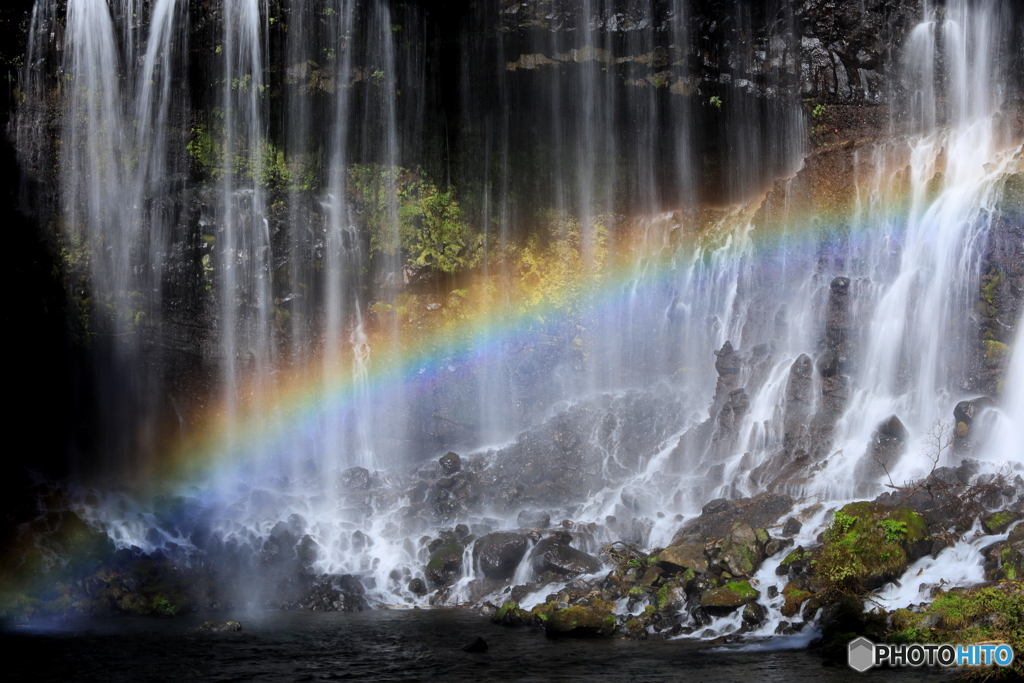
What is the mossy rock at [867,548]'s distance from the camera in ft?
46.7

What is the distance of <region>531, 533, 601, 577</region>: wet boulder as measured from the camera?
57.7 ft

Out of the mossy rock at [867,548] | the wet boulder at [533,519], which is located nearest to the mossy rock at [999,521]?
the mossy rock at [867,548]

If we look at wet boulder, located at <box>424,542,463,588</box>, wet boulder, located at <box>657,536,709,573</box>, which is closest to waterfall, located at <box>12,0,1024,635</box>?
wet boulder, located at <box>424,542,463,588</box>

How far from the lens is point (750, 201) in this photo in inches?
1177

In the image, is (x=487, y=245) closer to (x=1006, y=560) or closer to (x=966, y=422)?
(x=966, y=422)

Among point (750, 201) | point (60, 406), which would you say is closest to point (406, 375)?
point (60, 406)

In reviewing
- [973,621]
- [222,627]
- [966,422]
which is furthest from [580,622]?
[966,422]

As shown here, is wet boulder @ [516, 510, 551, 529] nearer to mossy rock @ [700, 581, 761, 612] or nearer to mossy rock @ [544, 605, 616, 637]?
mossy rock @ [544, 605, 616, 637]

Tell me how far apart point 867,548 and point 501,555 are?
785 cm

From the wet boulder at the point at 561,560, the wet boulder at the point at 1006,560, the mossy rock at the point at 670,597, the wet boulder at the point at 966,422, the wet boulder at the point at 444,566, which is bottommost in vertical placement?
the wet boulder at the point at 444,566

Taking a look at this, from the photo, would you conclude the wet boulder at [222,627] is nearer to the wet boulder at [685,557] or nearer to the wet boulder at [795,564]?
the wet boulder at [685,557]

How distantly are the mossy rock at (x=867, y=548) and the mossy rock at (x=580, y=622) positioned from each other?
12.8 ft

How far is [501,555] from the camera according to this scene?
61.1ft

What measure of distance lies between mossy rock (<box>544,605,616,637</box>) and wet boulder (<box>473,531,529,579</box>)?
11.9 feet
